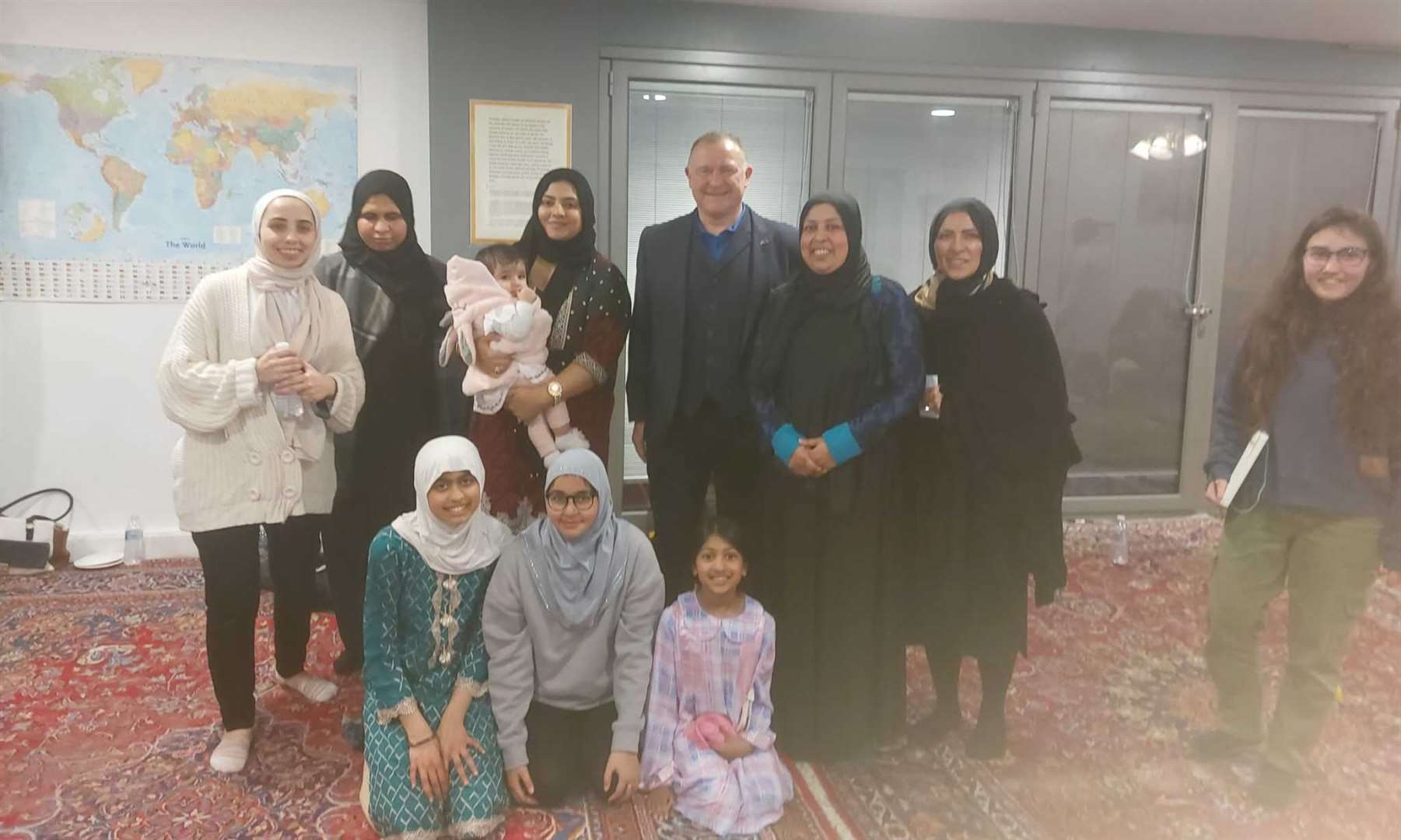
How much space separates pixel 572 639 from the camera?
1748 mm

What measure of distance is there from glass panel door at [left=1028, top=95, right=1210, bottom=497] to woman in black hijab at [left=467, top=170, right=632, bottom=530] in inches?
73.0

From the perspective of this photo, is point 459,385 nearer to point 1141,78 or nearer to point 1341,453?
point 1341,453

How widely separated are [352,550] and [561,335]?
753mm

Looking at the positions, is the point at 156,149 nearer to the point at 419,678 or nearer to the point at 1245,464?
the point at 419,678

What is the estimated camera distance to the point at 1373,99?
1.29m

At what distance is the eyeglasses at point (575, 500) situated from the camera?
1667mm

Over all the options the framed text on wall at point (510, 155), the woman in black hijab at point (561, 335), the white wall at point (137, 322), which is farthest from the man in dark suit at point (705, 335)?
the white wall at point (137, 322)

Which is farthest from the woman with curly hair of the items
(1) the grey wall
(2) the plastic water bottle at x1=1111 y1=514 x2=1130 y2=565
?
(1) the grey wall

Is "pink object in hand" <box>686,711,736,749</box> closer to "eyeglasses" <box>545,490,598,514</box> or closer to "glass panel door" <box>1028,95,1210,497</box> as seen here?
"eyeglasses" <box>545,490,598,514</box>

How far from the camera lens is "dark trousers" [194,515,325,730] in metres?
1.78

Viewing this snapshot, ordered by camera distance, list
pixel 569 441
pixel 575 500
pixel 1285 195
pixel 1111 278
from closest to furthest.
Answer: pixel 1285 195 < pixel 575 500 < pixel 569 441 < pixel 1111 278

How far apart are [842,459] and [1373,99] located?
996 millimetres

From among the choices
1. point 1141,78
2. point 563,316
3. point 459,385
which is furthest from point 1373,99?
point 1141,78

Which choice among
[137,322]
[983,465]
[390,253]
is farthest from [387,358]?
[137,322]
